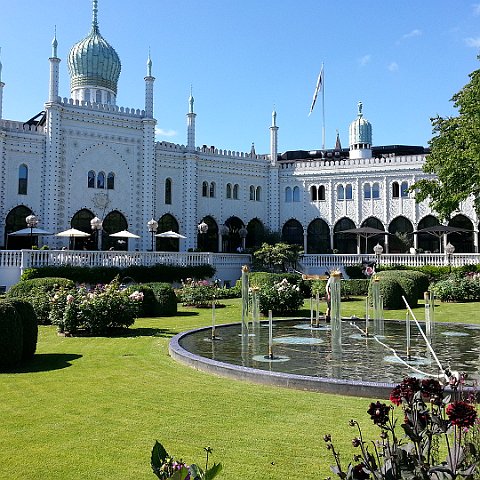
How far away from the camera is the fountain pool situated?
9.03 meters

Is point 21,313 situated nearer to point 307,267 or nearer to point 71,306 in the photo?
point 71,306

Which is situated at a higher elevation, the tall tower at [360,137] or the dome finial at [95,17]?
the dome finial at [95,17]

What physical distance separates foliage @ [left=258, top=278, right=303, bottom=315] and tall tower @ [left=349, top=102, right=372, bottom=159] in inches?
1580

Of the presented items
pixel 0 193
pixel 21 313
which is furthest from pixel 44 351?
pixel 0 193

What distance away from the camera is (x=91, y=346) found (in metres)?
13.4

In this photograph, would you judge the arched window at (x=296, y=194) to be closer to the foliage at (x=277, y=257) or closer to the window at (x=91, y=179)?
the foliage at (x=277, y=257)

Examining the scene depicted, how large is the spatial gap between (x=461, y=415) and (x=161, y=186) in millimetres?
41870

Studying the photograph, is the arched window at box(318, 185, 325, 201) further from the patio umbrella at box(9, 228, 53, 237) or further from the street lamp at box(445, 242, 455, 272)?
the patio umbrella at box(9, 228, 53, 237)

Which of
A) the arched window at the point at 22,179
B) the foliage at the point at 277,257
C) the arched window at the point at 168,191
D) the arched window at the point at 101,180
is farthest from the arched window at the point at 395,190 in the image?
the arched window at the point at 22,179

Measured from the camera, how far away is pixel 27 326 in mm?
11078

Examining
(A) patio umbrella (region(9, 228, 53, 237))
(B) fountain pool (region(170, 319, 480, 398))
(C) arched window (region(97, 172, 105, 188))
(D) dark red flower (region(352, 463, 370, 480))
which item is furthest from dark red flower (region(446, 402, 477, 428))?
(C) arched window (region(97, 172, 105, 188))

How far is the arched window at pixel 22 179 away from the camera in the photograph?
38.1 meters

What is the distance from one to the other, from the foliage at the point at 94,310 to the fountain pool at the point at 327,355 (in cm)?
207

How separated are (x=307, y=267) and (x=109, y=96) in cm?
2061
